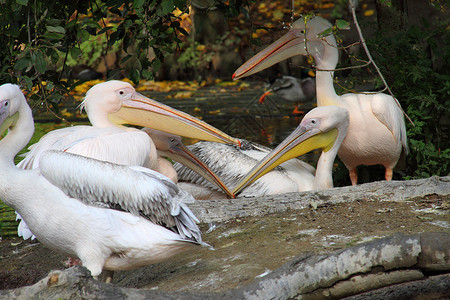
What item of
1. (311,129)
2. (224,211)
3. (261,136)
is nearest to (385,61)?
(311,129)

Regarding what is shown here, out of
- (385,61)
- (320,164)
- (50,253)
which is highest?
(385,61)

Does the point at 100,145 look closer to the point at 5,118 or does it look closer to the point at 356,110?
the point at 5,118

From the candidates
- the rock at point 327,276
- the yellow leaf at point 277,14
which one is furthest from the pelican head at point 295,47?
the yellow leaf at point 277,14

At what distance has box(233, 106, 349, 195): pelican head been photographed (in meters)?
A: 4.68

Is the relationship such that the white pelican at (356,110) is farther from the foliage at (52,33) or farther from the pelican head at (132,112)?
the foliage at (52,33)

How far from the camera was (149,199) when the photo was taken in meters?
2.96

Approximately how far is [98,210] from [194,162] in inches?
75.0

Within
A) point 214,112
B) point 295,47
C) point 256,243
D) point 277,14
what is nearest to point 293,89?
point 214,112

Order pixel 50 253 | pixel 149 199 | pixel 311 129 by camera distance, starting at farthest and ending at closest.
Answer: pixel 311 129 → pixel 50 253 → pixel 149 199

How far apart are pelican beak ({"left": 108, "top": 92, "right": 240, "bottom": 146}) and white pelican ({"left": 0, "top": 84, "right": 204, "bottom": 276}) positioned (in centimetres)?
135

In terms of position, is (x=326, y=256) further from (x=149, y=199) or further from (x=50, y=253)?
(x=50, y=253)

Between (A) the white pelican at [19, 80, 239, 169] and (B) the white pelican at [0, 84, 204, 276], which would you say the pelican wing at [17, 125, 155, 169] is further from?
(B) the white pelican at [0, 84, 204, 276]

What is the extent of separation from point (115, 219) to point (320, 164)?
2213 mm

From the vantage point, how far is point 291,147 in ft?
15.5
